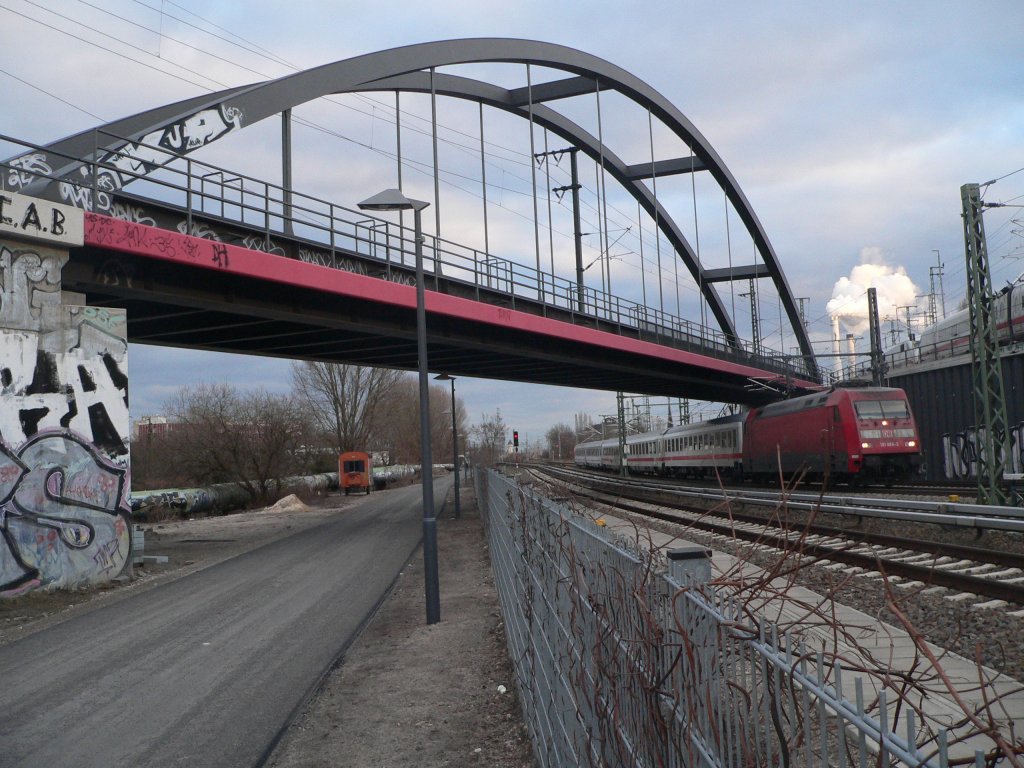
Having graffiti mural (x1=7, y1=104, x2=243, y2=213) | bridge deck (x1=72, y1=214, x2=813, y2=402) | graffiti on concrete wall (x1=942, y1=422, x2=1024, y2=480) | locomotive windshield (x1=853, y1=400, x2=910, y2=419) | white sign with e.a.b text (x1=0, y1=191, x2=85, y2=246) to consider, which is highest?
graffiti mural (x1=7, y1=104, x2=243, y2=213)

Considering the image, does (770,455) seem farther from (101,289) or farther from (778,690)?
(778,690)

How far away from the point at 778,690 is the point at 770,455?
32.4 m

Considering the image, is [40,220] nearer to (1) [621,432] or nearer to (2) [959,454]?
(2) [959,454]

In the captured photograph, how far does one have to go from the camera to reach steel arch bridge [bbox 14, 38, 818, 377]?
19906 mm

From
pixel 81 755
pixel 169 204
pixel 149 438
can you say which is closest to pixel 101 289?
pixel 169 204

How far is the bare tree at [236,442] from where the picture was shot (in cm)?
4628

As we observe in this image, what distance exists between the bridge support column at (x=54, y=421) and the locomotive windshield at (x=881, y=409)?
70.1 feet

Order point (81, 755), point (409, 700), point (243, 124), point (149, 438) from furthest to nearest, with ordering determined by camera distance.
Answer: point (149, 438) → point (243, 124) → point (409, 700) → point (81, 755)

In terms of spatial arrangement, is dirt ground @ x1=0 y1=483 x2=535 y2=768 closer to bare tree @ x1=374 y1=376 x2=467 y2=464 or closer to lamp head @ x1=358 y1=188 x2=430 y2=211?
lamp head @ x1=358 y1=188 x2=430 y2=211

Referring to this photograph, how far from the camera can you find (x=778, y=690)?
1950mm

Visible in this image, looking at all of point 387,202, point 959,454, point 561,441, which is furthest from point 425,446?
point 561,441

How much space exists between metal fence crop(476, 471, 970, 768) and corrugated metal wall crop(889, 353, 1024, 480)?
1203 inches

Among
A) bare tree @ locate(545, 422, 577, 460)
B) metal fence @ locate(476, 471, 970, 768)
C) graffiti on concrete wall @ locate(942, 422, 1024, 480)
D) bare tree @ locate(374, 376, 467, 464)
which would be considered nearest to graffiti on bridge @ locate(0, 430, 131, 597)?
metal fence @ locate(476, 471, 970, 768)

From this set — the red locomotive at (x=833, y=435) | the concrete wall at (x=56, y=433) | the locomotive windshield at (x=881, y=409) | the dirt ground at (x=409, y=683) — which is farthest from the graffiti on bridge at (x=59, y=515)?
the locomotive windshield at (x=881, y=409)
